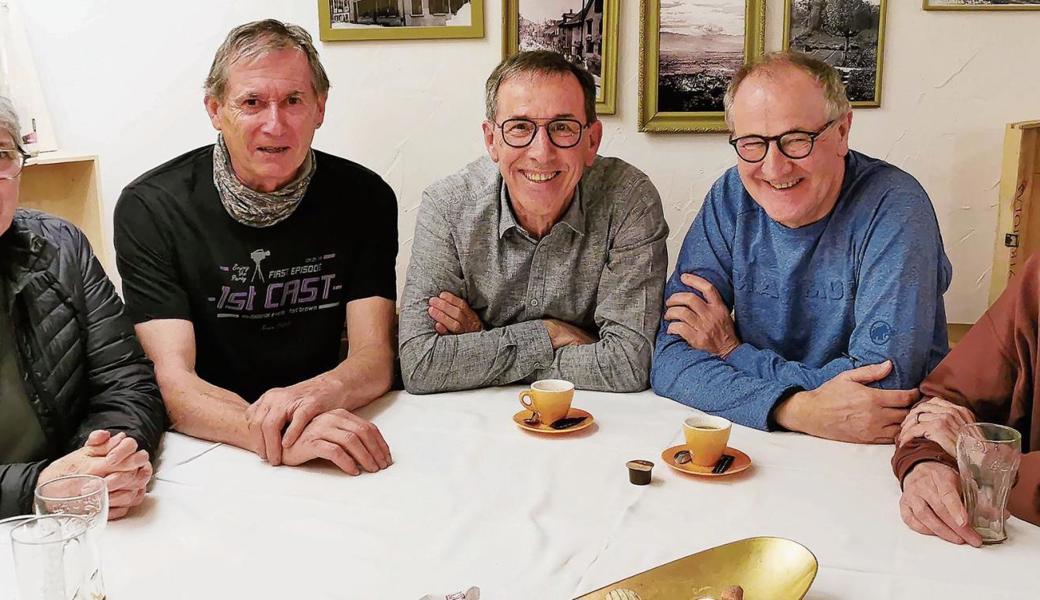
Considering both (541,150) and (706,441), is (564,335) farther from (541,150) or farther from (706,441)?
(706,441)

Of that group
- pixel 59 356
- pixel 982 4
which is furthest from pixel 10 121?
pixel 982 4

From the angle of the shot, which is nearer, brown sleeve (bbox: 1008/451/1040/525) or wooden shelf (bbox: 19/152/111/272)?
brown sleeve (bbox: 1008/451/1040/525)

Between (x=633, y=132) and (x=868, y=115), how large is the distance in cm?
73

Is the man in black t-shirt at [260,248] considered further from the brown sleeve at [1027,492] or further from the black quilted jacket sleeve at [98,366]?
the brown sleeve at [1027,492]

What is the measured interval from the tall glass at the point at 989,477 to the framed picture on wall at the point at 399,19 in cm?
210

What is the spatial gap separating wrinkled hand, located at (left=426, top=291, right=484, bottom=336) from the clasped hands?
453 millimetres

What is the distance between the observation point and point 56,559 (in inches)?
41.1

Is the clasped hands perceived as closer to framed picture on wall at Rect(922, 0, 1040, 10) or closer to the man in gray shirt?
the man in gray shirt

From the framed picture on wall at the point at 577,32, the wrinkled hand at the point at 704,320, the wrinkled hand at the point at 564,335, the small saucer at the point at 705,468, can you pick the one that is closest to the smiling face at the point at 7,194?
the wrinkled hand at the point at 564,335

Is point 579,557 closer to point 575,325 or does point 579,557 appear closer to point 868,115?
point 575,325

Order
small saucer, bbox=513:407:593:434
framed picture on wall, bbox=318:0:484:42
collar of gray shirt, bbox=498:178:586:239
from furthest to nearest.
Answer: framed picture on wall, bbox=318:0:484:42
collar of gray shirt, bbox=498:178:586:239
small saucer, bbox=513:407:593:434

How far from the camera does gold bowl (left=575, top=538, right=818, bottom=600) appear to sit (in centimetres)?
115

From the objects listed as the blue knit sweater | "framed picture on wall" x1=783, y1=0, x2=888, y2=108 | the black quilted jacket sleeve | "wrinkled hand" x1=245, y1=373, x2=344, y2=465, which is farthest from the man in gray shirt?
"framed picture on wall" x1=783, y1=0, x2=888, y2=108

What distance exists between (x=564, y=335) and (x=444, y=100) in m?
1.22
